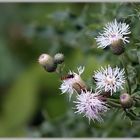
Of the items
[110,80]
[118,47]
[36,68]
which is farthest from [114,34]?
[36,68]

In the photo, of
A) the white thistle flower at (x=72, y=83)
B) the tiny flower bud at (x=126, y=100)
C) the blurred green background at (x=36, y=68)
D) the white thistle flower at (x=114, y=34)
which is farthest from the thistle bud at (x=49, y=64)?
the blurred green background at (x=36, y=68)

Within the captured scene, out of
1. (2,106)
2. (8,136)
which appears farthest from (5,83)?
(8,136)

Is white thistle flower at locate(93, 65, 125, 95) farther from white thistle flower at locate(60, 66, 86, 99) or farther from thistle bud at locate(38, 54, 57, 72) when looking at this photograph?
thistle bud at locate(38, 54, 57, 72)

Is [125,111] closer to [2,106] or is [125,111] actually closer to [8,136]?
[8,136]

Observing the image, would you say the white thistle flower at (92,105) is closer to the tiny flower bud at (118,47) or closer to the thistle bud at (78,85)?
the thistle bud at (78,85)

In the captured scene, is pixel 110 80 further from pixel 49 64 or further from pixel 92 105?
pixel 49 64

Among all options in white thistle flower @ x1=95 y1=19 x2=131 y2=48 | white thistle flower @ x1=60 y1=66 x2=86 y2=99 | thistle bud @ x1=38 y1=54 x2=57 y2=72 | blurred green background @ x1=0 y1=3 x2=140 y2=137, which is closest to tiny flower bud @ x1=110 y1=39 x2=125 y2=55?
white thistle flower @ x1=95 y1=19 x2=131 y2=48
